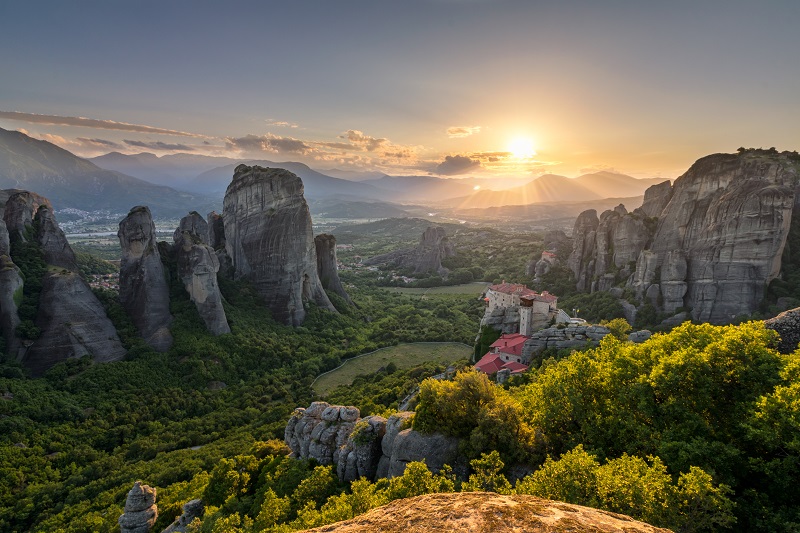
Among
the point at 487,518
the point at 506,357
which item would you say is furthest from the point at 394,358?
the point at 487,518

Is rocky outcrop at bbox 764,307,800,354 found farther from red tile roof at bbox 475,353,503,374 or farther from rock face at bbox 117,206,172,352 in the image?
rock face at bbox 117,206,172,352

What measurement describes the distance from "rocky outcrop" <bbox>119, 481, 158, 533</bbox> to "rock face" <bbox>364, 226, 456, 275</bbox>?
11454 centimetres

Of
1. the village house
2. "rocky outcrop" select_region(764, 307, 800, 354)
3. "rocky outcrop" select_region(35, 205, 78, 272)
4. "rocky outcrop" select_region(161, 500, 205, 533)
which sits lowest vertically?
"rocky outcrop" select_region(161, 500, 205, 533)

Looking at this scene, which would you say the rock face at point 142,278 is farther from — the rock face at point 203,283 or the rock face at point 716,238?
the rock face at point 716,238

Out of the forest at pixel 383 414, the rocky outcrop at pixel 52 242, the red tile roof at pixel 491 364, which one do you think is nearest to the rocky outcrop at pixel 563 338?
the forest at pixel 383 414

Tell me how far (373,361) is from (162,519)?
1533 inches

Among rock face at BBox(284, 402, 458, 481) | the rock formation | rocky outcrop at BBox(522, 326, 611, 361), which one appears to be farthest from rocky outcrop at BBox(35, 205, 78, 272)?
rocky outcrop at BBox(522, 326, 611, 361)

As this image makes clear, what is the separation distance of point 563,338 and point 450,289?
8263 centimetres

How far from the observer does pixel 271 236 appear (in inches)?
2665

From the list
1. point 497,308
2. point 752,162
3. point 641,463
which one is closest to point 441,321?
point 497,308

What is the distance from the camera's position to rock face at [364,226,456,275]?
142m

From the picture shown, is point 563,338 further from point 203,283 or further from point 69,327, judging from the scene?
point 69,327

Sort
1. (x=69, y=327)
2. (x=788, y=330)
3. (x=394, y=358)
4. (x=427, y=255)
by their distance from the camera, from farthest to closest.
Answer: (x=427, y=255), (x=394, y=358), (x=69, y=327), (x=788, y=330)

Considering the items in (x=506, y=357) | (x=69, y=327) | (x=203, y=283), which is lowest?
(x=69, y=327)
